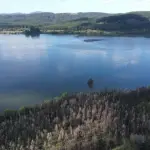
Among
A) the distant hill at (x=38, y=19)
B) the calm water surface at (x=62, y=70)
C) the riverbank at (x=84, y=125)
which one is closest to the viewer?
the riverbank at (x=84, y=125)

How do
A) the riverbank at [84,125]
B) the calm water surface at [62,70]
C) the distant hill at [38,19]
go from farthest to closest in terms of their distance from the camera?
1. the distant hill at [38,19]
2. the calm water surface at [62,70]
3. the riverbank at [84,125]

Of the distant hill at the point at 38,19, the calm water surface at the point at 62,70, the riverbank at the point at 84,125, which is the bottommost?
the calm water surface at the point at 62,70

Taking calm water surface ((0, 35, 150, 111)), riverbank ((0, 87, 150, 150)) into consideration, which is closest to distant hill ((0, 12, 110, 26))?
calm water surface ((0, 35, 150, 111))

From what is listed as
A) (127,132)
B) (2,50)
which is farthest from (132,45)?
(127,132)

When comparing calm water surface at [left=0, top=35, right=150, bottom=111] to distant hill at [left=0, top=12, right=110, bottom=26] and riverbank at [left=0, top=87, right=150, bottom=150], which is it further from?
distant hill at [left=0, top=12, right=110, bottom=26]

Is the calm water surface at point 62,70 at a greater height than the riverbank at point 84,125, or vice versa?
the riverbank at point 84,125

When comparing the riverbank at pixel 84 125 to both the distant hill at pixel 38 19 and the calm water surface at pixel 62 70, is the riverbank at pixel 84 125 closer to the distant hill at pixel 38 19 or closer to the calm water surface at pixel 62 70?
the calm water surface at pixel 62 70

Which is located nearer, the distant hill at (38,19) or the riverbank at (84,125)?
the riverbank at (84,125)

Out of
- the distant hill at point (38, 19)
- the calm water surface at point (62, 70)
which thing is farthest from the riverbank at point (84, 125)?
the distant hill at point (38, 19)
